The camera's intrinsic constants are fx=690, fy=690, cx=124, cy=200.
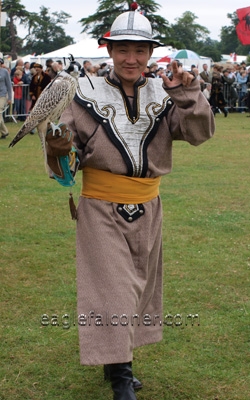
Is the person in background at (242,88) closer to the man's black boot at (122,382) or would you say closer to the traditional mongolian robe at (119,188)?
the traditional mongolian robe at (119,188)

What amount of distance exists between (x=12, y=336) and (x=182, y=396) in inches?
57.0

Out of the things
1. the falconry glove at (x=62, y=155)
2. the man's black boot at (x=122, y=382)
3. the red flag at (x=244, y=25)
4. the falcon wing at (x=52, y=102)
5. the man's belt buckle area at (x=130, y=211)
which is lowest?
the man's black boot at (x=122, y=382)

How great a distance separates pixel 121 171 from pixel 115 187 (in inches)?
3.7

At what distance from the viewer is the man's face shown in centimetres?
373

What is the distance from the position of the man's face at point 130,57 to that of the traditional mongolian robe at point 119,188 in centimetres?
10

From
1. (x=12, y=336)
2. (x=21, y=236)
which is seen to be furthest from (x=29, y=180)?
(x=12, y=336)

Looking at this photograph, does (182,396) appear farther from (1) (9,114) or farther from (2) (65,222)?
(1) (9,114)

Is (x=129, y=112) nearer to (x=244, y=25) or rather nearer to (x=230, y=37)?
(x=244, y=25)

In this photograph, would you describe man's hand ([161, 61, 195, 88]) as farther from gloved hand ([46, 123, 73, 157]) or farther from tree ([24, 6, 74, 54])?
tree ([24, 6, 74, 54])

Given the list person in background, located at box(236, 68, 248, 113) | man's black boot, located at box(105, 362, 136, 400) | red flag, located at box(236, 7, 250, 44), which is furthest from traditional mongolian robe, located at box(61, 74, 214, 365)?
person in background, located at box(236, 68, 248, 113)

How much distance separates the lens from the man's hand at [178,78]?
361cm

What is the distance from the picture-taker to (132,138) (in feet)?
12.4

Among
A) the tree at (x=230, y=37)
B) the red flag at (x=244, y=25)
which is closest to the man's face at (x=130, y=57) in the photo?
the red flag at (x=244, y=25)

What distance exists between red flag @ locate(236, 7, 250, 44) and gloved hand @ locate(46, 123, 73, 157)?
24120 mm
